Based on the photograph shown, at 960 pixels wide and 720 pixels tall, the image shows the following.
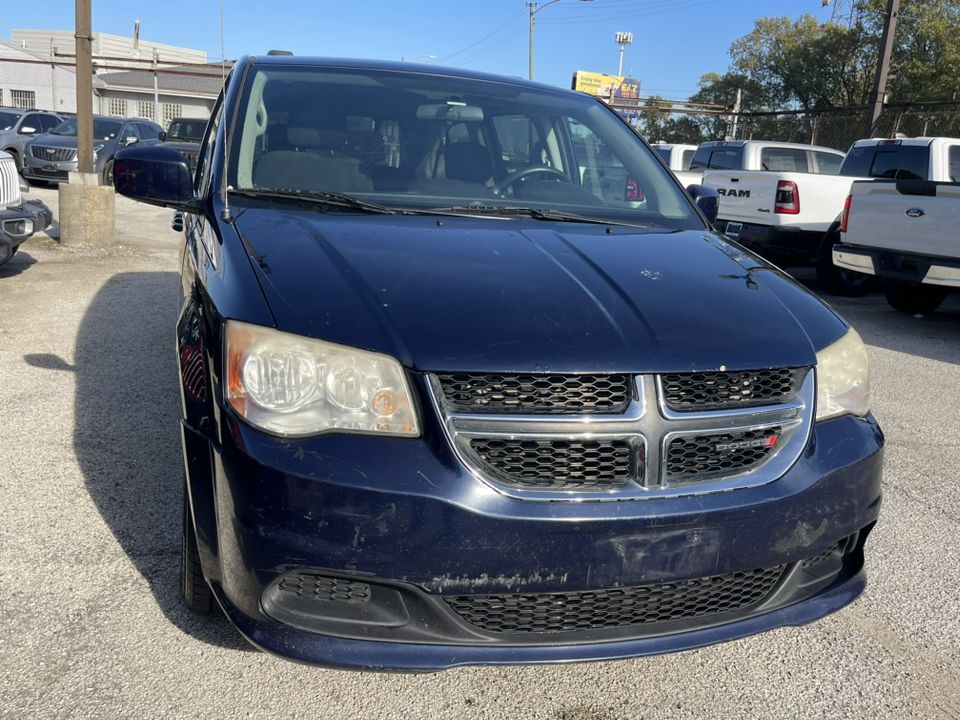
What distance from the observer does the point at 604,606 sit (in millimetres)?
2033

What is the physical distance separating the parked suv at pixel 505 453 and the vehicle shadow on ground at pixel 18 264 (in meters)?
6.97

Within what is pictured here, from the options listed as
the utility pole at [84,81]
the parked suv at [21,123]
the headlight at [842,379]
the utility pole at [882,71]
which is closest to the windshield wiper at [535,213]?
the headlight at [842,379]

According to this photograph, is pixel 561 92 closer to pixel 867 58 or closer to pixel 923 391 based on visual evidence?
pixel 923 391

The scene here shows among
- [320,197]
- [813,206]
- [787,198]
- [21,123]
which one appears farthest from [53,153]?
[320,197]

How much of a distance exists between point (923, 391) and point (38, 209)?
24.1 feet

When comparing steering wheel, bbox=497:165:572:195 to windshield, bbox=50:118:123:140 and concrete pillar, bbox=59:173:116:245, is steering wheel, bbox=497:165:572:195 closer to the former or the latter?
concrete pillar, bbox=59:173:116:245

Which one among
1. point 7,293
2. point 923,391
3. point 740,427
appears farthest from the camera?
point 7,293

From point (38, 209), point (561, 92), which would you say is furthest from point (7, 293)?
point (561, 92)

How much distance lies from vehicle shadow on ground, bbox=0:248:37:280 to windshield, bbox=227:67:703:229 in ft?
19.8

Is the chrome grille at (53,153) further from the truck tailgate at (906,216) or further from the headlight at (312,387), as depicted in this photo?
the headlight at (312,387)

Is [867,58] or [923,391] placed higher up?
[867,58]

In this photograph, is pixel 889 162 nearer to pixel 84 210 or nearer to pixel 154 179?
pixel 154 179

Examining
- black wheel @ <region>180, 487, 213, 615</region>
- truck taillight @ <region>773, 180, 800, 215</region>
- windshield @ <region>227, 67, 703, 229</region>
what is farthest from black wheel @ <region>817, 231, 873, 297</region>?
black wheel @ <region>180, 487, 213, 615</region>

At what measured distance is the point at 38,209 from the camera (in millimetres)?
7695
